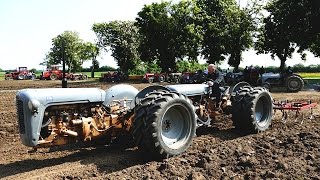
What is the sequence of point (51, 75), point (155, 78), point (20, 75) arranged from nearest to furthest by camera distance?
1. point (155, 78)
2. point (51, 75)
3. point (20, 75)

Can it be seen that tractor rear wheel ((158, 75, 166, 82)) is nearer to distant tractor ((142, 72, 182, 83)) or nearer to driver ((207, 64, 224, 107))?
distant tractor ((142, 72, 182, 83))

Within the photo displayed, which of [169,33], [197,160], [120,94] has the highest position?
[169,33]

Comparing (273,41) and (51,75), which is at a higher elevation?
(273,41)

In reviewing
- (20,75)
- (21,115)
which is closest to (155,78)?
(20,75)

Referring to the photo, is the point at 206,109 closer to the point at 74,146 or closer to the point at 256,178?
the point at 74,146

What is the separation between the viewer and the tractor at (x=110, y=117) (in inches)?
281

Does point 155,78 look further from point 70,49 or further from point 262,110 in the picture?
point 70,49

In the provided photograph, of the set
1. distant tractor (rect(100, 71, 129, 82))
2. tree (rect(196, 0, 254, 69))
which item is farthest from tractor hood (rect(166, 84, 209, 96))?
tree (rect(196, 0, 254, 69))

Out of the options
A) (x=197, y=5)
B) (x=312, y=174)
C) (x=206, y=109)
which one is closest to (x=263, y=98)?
(x=206, y=109)

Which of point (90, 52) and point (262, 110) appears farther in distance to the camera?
point (90, 52)

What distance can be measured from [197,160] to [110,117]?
194 centimetres

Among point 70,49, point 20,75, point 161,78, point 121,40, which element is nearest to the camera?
point 161,78

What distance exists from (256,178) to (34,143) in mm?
3667

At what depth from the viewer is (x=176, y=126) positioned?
319 inches
